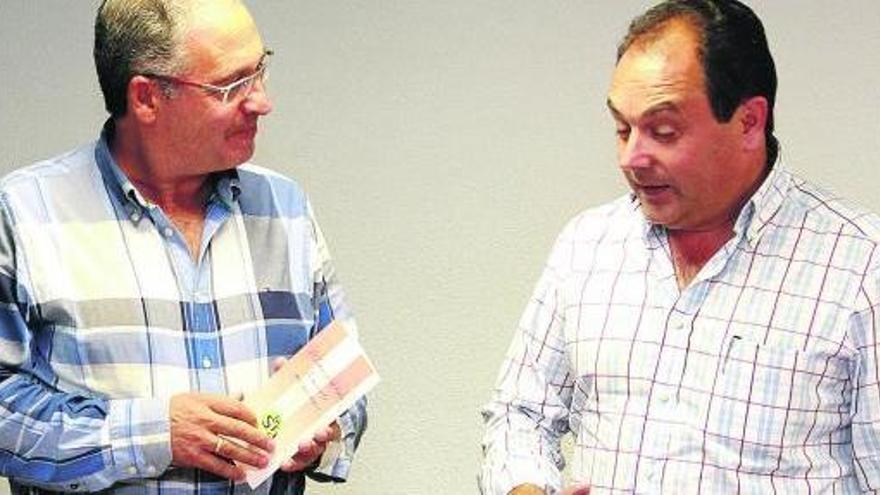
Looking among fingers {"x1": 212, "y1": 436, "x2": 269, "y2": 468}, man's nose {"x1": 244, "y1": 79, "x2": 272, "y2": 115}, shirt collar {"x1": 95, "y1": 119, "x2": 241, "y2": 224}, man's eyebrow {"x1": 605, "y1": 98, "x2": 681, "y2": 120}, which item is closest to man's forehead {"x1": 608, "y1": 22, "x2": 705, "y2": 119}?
man's eyebrow {"x1": 605, "y1": 98, "x2": 681, "y2": 120}

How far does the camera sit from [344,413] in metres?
2.18

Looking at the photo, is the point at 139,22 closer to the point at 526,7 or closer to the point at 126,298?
the point at 126,298

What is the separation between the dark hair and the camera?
1.98m

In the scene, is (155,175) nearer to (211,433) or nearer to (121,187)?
(121,187)

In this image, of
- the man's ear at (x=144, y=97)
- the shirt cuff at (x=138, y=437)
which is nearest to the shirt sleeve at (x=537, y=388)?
the shirt cuff at (x=138, y=437)

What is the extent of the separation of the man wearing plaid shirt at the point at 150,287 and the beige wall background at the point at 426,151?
82cm

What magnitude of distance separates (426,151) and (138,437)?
44.9 inches

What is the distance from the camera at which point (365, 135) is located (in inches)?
116

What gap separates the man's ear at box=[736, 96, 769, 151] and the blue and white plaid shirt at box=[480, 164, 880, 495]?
6 centimetres

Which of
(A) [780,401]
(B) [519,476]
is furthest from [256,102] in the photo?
(A) [780,401]

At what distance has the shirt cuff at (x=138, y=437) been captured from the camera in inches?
77.5

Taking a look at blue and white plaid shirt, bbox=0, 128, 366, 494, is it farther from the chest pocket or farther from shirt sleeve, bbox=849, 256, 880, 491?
shirt sleeve, bbox=849, 256, 880, 491

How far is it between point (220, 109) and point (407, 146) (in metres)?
0.94

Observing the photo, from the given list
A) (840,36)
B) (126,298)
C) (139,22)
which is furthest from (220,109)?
(840,36)
